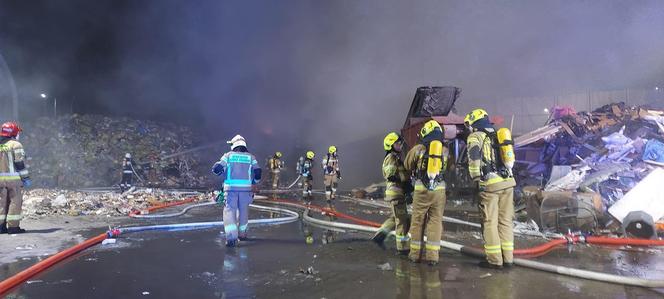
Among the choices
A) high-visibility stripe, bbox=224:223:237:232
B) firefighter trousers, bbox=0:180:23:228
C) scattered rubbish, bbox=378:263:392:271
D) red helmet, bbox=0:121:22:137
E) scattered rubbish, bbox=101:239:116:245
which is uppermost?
red helmet, bbox=0:121:22:137

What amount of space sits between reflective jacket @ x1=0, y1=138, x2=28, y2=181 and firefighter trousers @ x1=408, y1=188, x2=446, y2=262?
5754mm

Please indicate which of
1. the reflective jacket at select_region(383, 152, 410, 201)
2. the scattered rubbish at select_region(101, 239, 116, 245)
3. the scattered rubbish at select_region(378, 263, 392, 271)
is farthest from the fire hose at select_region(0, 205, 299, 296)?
the scattered rubbish at select_region(378, 263, 392, 271)

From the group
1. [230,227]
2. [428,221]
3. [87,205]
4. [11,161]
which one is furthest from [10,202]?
[428,221]

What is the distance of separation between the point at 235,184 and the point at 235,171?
173 millimetres

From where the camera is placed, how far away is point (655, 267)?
13.4 ft

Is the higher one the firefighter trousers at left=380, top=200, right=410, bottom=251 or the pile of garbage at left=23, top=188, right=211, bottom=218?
the firefighter trousers at left=380, top=200, right=410, bottom=251

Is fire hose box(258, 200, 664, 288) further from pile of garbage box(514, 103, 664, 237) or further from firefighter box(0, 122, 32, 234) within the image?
firefighter box(0, 122, 32, 234)

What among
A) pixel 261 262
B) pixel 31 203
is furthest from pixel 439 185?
pixel 31 203

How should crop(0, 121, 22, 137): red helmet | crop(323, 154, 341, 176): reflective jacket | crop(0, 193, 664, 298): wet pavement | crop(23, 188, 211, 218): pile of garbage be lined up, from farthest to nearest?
crop(323, 154, 341, 176): reflective jacket < crop(23, 188, 211, 218): pile of garbage < crop(0, 121, 22, 137): red helmet < crop(0, 193, 664, 298): wet pavement

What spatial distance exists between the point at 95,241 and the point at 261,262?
93.9 inches

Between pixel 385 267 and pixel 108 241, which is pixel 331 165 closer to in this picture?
pixel 108 241

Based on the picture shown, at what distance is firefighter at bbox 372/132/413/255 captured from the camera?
4664 mm

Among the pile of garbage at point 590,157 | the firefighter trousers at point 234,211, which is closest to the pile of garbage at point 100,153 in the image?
the firefighter trousers at point 234,211

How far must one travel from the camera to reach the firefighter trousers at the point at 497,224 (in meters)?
3.93
